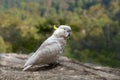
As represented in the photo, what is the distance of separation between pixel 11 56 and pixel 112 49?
79.4 feet

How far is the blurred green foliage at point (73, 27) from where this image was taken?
848 inches

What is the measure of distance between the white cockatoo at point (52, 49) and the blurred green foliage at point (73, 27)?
199 centimetres

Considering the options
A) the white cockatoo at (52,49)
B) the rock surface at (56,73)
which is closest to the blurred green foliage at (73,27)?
the rock surface at (56,73)

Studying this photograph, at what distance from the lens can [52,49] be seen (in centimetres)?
486

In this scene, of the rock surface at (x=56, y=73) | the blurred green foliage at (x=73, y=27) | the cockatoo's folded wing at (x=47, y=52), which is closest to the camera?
the rock surface at (x=56, y=73)

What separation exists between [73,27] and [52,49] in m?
23.5

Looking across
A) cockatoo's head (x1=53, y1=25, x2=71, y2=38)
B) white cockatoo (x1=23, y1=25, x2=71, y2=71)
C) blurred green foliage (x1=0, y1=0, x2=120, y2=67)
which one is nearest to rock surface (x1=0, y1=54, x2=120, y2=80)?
white cockatoo (x1=23, y1=25, x2=71, y2=71)

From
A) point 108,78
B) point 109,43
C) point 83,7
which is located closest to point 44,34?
point 109,43

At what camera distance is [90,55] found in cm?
2992

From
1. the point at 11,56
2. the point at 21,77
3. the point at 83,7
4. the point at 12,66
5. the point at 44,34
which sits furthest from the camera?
the point at 83,7

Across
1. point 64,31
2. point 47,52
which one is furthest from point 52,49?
point 64,31

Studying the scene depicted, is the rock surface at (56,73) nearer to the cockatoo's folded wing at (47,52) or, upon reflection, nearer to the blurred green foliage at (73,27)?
the cockatoo's folded wing at (47,52)

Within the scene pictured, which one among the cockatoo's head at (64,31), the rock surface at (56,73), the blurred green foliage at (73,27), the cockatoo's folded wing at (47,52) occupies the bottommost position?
the rock surface at (56,73)

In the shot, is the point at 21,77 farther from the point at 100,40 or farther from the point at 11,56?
the point at 100,40
